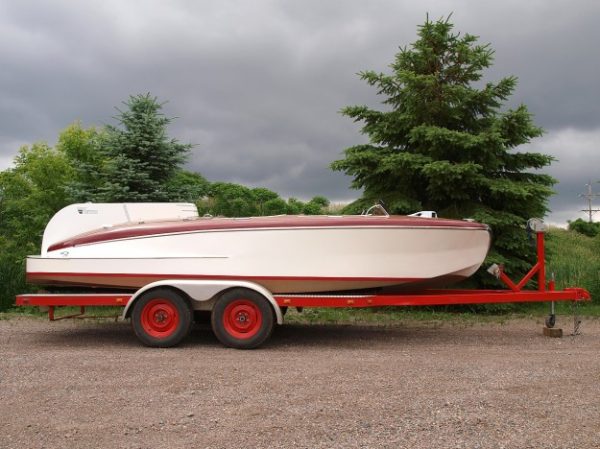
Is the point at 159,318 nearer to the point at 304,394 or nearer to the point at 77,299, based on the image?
the point at 77,299

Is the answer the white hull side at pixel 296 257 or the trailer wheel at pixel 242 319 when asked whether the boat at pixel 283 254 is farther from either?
the trailer wheel at pixel 242 319

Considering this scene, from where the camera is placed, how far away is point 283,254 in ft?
24.6

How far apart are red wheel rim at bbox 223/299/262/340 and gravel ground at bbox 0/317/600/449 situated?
26cm

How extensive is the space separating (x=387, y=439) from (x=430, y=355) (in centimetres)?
297

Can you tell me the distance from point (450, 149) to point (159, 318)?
6.52 metres

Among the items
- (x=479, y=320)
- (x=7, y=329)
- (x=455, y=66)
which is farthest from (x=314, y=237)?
(x=455, y=66)

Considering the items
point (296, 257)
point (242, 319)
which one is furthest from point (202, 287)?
point (296, 257)

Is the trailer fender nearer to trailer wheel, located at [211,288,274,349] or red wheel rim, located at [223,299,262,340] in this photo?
trailer wheel, located at [211,288,274,349]

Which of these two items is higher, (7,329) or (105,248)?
(105,248)

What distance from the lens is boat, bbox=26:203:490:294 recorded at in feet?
24.5

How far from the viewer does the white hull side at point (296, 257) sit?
24.5 ft

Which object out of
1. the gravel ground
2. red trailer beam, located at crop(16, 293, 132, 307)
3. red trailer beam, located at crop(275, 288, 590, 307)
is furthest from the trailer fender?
the gravel ground

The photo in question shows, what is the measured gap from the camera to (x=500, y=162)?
11.4 m

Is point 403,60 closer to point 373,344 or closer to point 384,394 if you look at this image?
point 373,344
